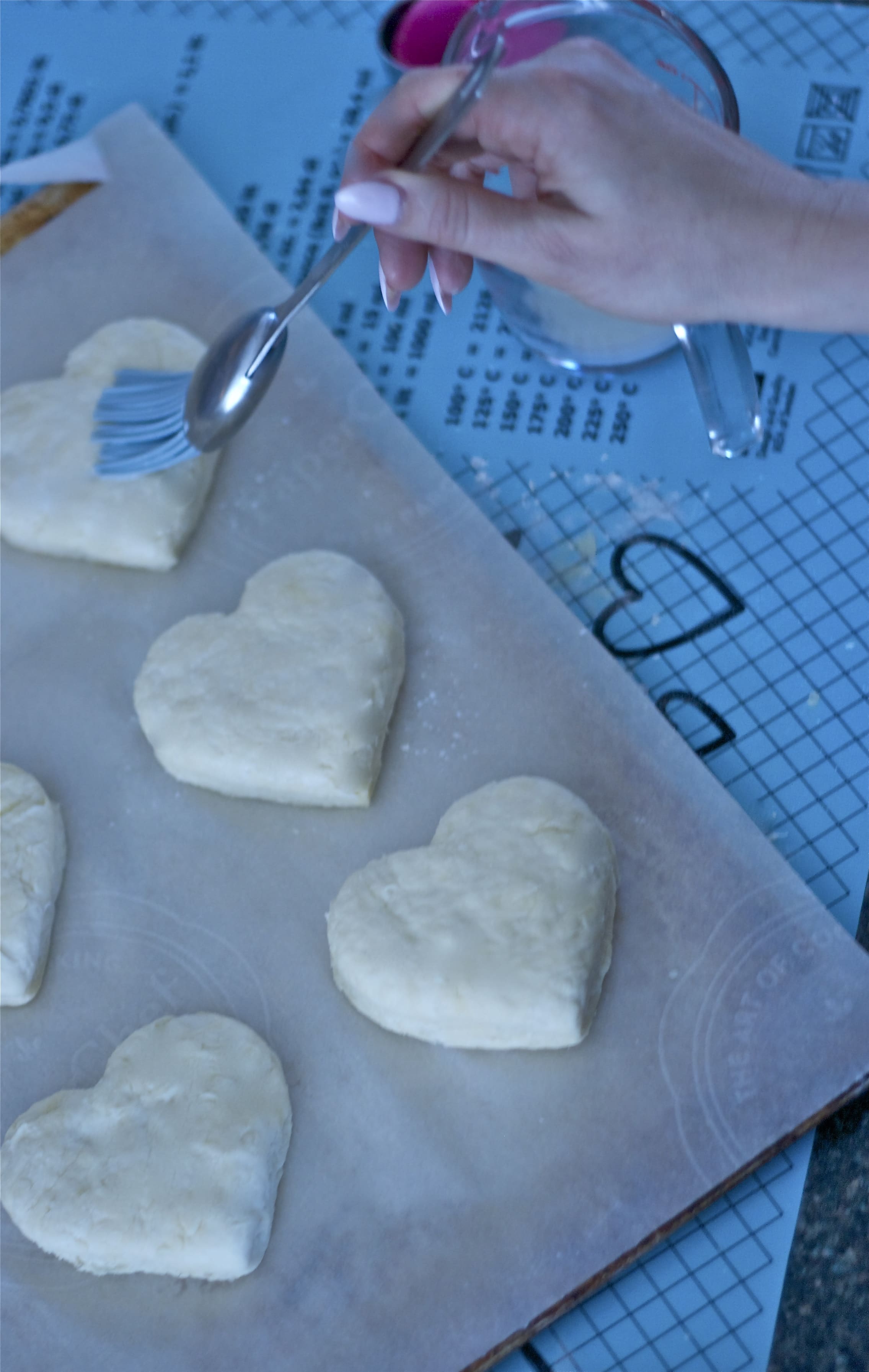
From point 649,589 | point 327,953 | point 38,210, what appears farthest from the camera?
point 38,210

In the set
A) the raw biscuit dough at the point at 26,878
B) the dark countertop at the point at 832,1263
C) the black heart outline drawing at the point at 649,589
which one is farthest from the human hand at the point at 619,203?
the dark countertop at the point at 832,1263

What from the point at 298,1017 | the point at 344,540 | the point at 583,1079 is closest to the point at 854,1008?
the point at 583,1079

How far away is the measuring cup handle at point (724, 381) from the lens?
978mm

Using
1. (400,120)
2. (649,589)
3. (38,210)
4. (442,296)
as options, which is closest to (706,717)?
(649,589)

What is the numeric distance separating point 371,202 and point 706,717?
1.61ft

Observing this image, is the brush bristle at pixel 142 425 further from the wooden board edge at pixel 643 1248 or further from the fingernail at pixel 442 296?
the wooden board edge at pixel 643 1248

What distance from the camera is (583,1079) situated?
2.95 ft

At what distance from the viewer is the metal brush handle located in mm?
851

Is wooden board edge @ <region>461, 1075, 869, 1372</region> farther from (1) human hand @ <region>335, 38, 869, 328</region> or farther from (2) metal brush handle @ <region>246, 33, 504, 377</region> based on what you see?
(2) metal brush handle @ <region>246, 33, 504, 377</region>

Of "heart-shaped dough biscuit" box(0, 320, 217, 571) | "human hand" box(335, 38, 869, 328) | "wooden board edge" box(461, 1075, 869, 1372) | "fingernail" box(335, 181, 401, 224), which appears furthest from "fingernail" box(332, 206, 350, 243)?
"wooden board edge" box(461, 1075, 869, 1372)

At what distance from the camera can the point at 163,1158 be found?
2.89 ft

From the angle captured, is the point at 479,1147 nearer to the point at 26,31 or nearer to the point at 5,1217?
the point at 5,1217

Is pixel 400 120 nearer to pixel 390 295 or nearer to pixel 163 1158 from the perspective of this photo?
pixel 390 295

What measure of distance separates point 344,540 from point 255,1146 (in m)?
0.51
